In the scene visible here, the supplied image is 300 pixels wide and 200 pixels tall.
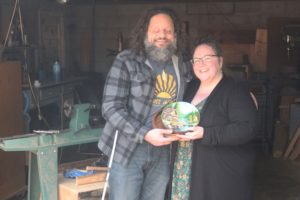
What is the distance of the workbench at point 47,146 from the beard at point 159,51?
1.01 metres

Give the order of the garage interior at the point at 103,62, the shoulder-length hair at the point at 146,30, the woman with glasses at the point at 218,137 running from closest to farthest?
the woman with glasses at the point at 218,137, the shoulder-length hair at the point at 146,30, the garage interior at the point at 103,62

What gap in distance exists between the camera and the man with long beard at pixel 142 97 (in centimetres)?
248

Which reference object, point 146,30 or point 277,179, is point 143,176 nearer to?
point 146,30

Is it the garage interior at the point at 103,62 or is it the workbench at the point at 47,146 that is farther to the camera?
the garage interior at the point at 103,62

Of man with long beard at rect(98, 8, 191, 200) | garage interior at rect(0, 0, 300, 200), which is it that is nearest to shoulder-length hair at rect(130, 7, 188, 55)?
man with long beard at rect(98, 8, 191, 200)

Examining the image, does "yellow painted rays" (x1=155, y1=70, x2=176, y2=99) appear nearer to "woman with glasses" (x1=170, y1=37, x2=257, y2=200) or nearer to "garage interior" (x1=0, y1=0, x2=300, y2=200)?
"woman with glasses" (x1=170, y1=37, x2=257, y2=200)

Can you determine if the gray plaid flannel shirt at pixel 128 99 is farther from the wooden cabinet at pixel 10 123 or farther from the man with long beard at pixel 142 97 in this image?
the wooden cabinet at pixel 10 123

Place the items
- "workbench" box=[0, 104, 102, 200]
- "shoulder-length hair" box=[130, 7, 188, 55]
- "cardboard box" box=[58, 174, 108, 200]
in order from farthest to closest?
1. "cardboard box" box=[58, 174, 108, 200]
2. "workbench" box=[0, 104, 102, 200]
3. "shoulder-length hair" box=[130, 7, 188, 55]

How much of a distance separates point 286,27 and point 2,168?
13.6ft

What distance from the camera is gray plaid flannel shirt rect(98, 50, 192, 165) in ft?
8.07

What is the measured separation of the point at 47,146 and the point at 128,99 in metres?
0.88

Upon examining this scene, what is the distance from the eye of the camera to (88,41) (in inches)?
304

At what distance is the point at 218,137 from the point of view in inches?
91.8

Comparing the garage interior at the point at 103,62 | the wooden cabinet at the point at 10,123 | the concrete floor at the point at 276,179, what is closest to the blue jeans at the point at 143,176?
the garage interior at the point at 103,62
